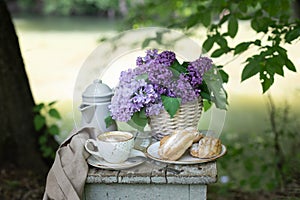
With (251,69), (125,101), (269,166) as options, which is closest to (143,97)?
(125,101)

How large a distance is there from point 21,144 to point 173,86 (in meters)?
1.43

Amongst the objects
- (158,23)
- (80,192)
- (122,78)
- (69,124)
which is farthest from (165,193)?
(69,124)

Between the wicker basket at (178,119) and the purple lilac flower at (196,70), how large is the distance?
7 centimetres

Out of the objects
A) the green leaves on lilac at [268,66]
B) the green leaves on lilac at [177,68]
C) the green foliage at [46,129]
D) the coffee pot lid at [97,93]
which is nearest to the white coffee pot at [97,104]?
the coffee pot lid at [97,93]

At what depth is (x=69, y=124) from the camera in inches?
177

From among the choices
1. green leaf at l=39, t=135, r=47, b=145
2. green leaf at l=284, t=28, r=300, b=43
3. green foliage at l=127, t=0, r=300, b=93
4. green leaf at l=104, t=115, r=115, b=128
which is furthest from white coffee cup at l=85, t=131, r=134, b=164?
green leaf at l=39, t=135, r=47, b=145

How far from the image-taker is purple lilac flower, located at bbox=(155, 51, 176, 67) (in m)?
1.29

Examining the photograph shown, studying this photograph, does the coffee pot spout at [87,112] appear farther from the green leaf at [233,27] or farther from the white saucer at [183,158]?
the green leaf at [233,27]

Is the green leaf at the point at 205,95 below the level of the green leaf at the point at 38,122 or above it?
above

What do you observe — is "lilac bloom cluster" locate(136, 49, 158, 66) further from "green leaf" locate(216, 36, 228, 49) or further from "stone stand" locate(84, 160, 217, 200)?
"green leaf" locate(216, 36, 228, 49)

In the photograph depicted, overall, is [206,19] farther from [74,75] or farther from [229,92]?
[74,75]

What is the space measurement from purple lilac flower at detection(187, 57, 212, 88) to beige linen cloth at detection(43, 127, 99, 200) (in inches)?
14.1

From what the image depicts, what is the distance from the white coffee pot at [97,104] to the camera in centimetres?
139

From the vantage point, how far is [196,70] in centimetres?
132
